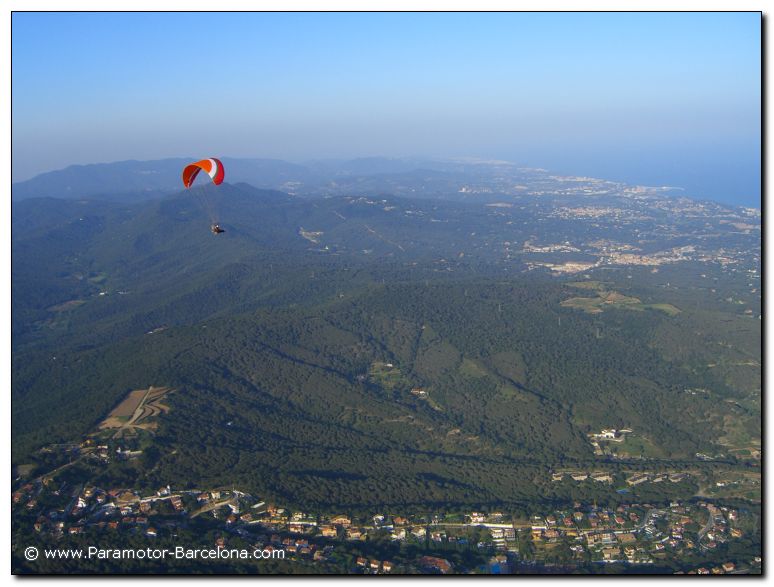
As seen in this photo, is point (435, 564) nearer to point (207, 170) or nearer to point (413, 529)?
point (413, 529)

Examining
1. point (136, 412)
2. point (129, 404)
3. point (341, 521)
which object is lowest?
point (341, 521)

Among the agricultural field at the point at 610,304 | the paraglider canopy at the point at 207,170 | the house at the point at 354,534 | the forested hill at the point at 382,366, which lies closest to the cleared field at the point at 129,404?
the forested hill at the point at 382,366

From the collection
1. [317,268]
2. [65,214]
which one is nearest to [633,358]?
[317,268]

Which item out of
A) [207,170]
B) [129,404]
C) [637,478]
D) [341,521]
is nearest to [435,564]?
[341,521]

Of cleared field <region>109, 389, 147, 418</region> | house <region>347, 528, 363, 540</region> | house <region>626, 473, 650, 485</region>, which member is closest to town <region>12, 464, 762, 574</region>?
house <region>347, 528, 363, 540</region>

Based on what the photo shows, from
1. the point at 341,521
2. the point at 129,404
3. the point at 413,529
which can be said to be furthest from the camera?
the point at 129,404

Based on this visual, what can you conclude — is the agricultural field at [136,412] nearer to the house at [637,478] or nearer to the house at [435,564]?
the house at [435,564]

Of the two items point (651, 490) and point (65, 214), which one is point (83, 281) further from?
point (651, 490)

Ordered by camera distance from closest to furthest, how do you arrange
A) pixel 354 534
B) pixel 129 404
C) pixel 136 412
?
1. pixel 354 534
2. pixel 136 412
3. pixel 129 404

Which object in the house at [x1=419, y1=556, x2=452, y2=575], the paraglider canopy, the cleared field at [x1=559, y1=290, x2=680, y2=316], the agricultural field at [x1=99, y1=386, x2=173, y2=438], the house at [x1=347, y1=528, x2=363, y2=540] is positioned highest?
the paraglider canopy

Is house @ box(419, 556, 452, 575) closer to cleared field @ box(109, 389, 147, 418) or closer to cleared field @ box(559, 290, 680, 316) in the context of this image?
cleared field @ box(109, 389, 147, 418)

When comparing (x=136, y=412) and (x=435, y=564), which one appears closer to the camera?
(x=435, y=564)
